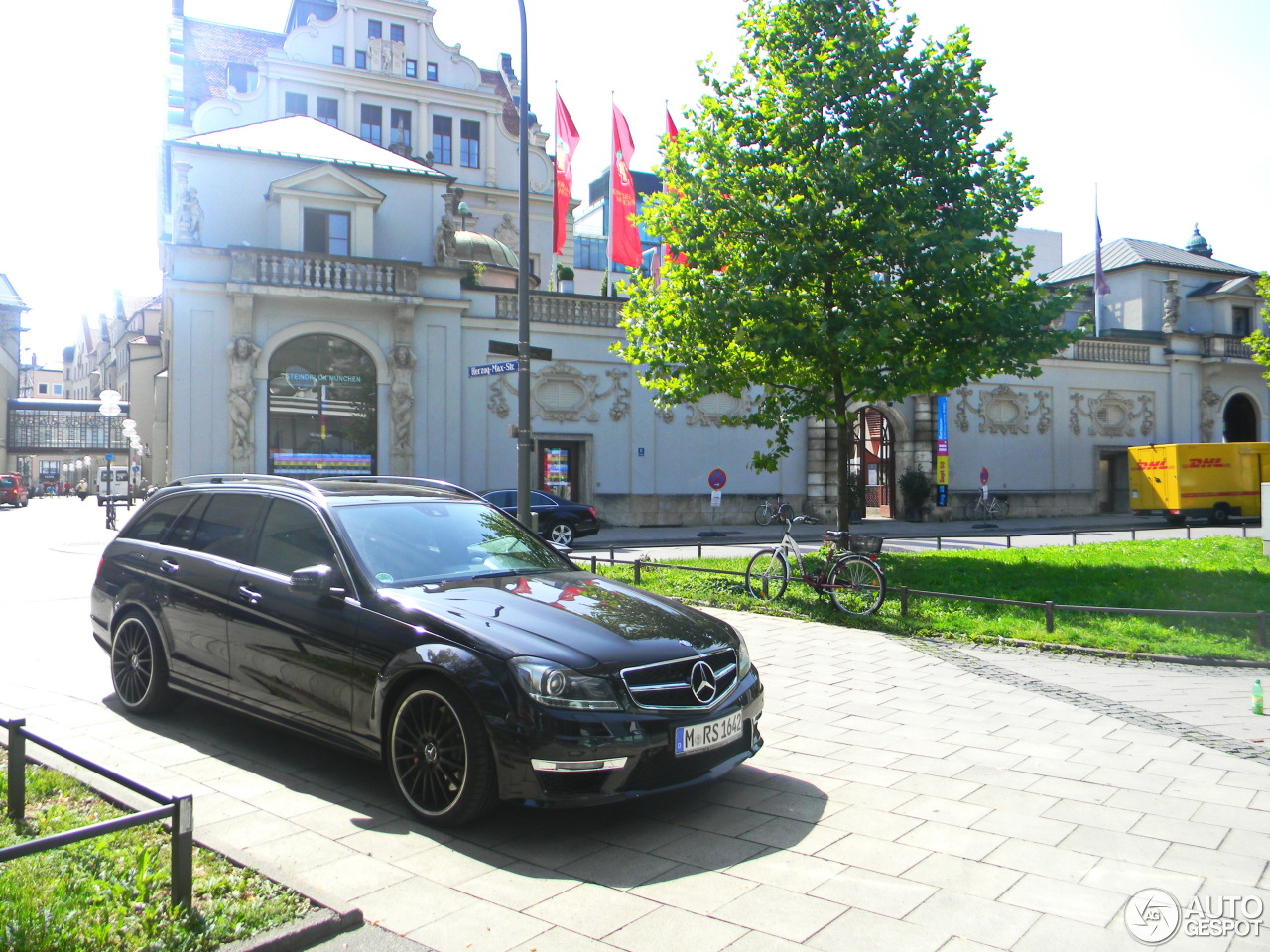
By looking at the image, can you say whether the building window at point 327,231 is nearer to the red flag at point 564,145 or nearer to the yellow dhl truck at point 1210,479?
the red flag at point 564,145

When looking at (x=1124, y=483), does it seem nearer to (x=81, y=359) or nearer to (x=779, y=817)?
(x=779, y=817)

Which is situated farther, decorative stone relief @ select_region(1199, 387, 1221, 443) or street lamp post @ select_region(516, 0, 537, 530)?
decorative stone relief @ select_region(1199, 387, 1221, 443)

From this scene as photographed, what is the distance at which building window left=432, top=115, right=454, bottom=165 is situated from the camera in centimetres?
4325

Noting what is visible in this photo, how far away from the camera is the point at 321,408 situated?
26.5 meters

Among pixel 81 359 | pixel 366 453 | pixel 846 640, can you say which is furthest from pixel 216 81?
pixel 81 359

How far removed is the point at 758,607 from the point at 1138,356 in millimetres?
33461

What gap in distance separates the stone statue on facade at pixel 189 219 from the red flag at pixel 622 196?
40.2ft

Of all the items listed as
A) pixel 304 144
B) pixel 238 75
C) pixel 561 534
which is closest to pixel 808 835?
pixel 561 534

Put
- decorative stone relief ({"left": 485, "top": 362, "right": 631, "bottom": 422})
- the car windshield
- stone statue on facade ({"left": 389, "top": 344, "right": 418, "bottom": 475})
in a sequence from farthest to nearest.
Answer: decorative stone relief ({"left": 485, "top": 362, "right": 631, "bottom": 422})
stone statue on facade ({"left": 389, "top": 344, "right": 418, "bottom": 475})
the car windshield

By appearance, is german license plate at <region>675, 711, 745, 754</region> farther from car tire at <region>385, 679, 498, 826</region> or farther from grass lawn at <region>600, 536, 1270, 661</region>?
grass lawn at <region>600, 536, 1270, 661</region>

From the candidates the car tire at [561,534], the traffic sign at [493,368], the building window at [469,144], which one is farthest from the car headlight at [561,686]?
the building window at [469,144]

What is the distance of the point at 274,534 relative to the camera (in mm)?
5875

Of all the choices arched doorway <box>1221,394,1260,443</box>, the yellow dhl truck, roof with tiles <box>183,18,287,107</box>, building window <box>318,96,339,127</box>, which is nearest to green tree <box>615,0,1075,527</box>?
the yellow dhl truck

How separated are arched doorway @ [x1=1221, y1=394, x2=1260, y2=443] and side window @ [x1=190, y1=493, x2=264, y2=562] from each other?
4473 cm
